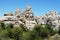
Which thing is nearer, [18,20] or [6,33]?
[6,33]

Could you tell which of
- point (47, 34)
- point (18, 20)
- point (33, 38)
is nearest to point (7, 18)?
point (18, 20)

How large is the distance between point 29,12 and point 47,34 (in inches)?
873

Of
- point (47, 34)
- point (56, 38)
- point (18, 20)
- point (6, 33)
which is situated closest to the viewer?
point (56, 38)

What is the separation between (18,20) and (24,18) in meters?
2.74

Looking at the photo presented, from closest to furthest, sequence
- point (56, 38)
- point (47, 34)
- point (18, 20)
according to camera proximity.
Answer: point (56, 38) < point (47, 34) < point (18, 20)

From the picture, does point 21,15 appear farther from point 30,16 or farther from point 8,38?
point 8,38

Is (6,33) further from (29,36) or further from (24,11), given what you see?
(24,11)

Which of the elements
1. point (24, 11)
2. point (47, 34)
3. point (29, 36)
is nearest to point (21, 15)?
point (24, 11)

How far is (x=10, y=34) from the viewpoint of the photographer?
98.8ft

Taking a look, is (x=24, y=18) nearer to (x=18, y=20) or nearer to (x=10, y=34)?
(x=18, y=20)

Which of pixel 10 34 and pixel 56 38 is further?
pixel 10 34

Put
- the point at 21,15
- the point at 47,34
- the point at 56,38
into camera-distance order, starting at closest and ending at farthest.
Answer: the point at 56,38
the point at 47,34
the point at 21,15

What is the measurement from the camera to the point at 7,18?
51.6m

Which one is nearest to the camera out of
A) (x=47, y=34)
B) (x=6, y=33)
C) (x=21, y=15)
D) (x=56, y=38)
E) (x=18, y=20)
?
(x=56, y=38)
